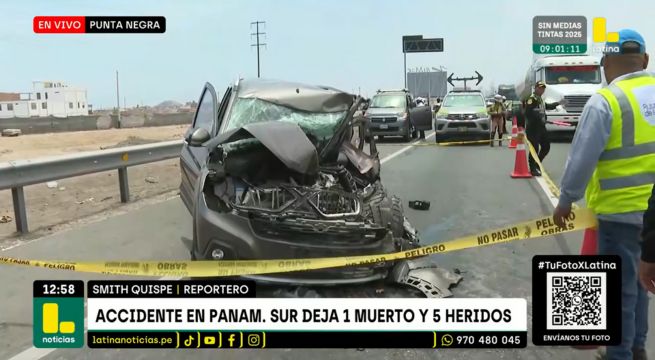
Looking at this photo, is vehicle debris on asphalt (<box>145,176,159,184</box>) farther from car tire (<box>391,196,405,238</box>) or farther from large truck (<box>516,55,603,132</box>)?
large truck (<box>516,55,603,132</box>)

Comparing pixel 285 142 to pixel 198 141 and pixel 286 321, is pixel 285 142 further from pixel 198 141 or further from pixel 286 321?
pixel 286 321

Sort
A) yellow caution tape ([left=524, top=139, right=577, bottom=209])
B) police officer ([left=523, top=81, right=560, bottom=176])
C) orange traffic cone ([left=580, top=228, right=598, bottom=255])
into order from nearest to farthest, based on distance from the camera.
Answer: orange traffic cone ([left=580, top=228, right=598, bottom=255]) → yellow caution tape ([left=524, top=139, right=577, bottom=209]) → police officer ([left=523, top=81, right=560, bottom=176])

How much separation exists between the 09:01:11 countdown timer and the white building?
68270mm

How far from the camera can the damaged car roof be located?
596 cm

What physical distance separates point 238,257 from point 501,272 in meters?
2.39

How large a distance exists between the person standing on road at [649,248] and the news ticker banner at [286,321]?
125 centimetres

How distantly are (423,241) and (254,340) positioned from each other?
2.95 m

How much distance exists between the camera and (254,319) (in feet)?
11.8

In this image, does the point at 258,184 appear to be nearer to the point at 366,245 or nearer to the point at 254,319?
the point at 366,245

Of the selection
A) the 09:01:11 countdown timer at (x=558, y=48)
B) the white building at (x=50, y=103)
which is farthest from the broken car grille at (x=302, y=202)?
the white building at (x=50, y=103)

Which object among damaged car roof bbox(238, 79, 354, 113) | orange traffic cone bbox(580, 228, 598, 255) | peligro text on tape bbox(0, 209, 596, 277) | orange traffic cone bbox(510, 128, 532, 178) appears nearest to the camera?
orange traffic cone bbox(580, 228, 598, 255)

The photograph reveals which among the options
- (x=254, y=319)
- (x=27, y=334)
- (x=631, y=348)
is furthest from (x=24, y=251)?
(x=631, y=348)

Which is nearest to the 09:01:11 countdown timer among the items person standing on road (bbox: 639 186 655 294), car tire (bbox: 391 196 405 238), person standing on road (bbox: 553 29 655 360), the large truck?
the large truck

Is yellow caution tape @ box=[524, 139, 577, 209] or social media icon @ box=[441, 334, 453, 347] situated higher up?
yellow caution tape @ box=[524, 139, 577, 209]
